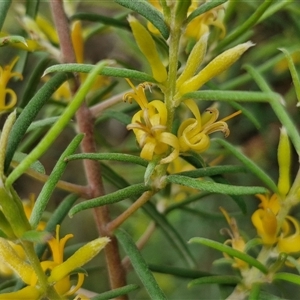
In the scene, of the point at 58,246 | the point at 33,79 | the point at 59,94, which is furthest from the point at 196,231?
the point at 58,246

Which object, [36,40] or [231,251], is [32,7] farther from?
[231,251]

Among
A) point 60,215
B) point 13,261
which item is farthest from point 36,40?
point 13,261

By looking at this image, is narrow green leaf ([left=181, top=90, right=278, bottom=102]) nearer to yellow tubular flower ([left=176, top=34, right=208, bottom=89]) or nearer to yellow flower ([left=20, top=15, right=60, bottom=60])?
yellow tubular flower ([left=176, top=34, right=208, bottom=89])

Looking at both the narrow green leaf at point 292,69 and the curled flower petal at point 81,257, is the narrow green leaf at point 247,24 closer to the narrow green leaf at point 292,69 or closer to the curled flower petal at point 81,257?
the narrow green leaf at point 292,69

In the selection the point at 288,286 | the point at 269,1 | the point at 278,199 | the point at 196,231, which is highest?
the point at 269,1

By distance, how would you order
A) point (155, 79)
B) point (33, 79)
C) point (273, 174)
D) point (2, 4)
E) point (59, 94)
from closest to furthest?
point (155, 79)
point (2, 4)
point (33, 79)
point (59, 94)
point (273, 174)

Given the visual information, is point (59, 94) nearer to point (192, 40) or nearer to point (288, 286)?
point (192, 40)

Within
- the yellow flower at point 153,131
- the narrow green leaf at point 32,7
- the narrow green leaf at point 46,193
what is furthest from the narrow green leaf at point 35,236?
the narrow green leaf at point 32,7
